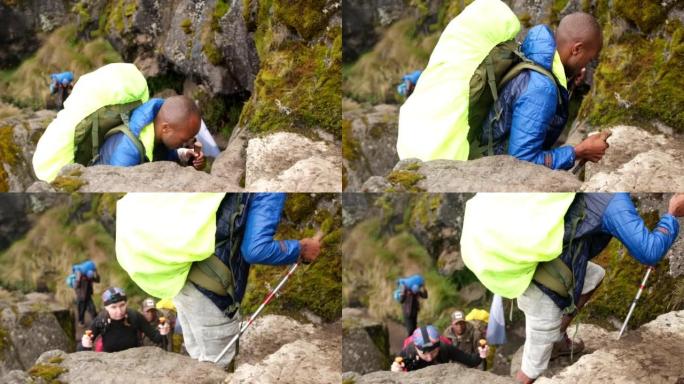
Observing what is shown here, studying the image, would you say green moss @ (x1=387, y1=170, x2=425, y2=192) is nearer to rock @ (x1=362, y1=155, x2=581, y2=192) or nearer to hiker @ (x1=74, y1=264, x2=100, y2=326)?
rock @ (x1=362, y1=155, x2=581, y2=192)

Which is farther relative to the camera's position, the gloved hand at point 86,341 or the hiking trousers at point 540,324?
the gloved hand at point 86,341

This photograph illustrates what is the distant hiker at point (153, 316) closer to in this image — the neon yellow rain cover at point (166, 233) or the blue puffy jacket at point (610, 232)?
the neon yellow rain cover at point (166, 233)

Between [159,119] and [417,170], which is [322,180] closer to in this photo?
[417,170]

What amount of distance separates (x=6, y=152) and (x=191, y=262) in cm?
149

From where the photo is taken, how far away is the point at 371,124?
21.0ft

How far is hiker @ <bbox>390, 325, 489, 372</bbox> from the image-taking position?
21.1 feet

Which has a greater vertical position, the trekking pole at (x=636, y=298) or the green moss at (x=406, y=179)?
the green moss at (x=406, y=179)

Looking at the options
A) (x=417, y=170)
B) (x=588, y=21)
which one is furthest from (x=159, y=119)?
(x=588, y=21)

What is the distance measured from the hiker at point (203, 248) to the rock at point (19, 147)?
28.4 inches

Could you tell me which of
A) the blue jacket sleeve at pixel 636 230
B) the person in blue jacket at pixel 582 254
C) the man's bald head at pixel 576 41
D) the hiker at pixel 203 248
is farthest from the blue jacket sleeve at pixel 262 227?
the blue jacket sleeve at pixel 636 230

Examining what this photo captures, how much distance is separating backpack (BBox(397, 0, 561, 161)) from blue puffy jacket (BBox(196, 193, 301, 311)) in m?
0.92

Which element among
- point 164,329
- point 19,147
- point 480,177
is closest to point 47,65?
point 19,147

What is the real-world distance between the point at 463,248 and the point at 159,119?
6.98 ft

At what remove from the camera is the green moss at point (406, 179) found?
6285 mm
